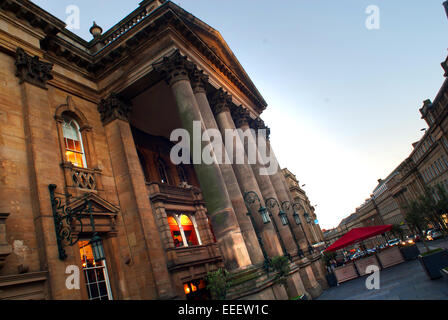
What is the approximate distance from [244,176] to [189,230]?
17.3 feet

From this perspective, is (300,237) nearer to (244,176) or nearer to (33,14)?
(244,176)

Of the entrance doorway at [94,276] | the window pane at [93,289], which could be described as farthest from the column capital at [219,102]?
the window pane at [93,289]

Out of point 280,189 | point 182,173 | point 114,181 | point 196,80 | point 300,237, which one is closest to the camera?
point 114,181

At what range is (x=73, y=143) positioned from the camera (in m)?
13.1

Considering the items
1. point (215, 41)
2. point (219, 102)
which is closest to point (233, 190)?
point (219, 102)

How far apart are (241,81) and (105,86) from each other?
1035cm

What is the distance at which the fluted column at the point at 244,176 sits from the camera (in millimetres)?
14508

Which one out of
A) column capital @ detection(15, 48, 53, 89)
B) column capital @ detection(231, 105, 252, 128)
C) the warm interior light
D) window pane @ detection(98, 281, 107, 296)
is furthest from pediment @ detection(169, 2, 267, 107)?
the warm interior light

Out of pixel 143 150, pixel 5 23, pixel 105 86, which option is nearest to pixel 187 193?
pixel 143 150

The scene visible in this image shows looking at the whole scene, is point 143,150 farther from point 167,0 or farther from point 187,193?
point 167,0

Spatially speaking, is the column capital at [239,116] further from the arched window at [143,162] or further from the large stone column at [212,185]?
the arched window at [143,162]

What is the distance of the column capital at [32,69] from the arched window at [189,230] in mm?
10225

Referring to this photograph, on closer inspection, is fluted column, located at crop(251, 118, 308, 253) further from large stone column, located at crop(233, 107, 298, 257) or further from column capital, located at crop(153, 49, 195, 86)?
column capital, located at crop(153, 49, 195, 86)
